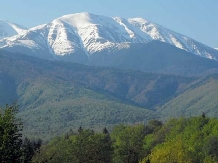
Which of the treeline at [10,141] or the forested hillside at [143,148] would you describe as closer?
the treeline at [10,141]

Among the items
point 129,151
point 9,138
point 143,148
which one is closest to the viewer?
point 9,138

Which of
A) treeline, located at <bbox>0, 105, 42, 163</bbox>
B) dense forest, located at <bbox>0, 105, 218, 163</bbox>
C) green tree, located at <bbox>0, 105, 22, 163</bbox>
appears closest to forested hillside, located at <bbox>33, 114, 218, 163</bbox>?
dense forest, located at <bbox>0, 105, 218, 163</bbox>

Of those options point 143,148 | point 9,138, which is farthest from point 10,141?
point 143,148

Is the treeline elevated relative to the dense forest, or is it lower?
elevated

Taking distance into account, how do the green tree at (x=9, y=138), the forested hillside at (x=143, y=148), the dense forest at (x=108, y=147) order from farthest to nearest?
1. the forested hillside at (x=143, y=148)
2. the dense forest at (x=108, y=147)
3. the green tree at (x=9, y=138)

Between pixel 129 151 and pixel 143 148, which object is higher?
pixel 129 151

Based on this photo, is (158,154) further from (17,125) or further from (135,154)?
(17,125)

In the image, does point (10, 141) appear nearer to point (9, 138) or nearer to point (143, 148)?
point (9, 138)

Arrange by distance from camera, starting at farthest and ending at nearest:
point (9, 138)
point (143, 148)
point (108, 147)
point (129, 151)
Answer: point (143, 148) → point (129, 151) → point (108, 147) → point (9, 138)

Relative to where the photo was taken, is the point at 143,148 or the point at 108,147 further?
the point at 143,148

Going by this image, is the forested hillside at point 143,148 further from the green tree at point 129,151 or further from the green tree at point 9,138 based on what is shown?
the green tree at point 9,138

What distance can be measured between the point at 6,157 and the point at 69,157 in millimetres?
51921

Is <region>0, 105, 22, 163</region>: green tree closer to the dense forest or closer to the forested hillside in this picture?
the dense forest

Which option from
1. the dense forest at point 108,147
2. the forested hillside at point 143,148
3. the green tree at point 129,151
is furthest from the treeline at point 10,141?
the green tree at point 129,151
